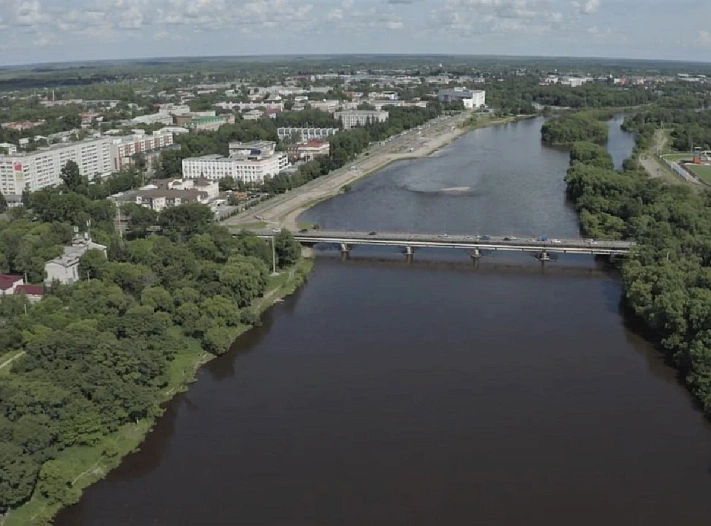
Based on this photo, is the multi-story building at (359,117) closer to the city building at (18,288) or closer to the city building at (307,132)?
the city building at (307,132)

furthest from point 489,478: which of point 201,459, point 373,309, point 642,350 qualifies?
point 373,309

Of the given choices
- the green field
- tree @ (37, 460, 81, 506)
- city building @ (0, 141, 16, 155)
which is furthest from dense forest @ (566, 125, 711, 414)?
city building @ (0, 141, 16, 155)

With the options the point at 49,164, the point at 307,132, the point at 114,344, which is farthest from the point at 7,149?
the point at 114,344

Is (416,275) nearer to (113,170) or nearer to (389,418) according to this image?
(389,418)

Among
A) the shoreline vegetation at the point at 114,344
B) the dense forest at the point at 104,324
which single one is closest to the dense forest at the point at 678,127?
the shoreline vegetation at the point at 114,344

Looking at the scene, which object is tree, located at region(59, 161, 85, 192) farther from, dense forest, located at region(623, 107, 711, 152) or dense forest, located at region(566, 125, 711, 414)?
dense forest, located at region(623, 107, 711, 152)

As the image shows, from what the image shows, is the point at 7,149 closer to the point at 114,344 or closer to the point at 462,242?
the point at 462,242
